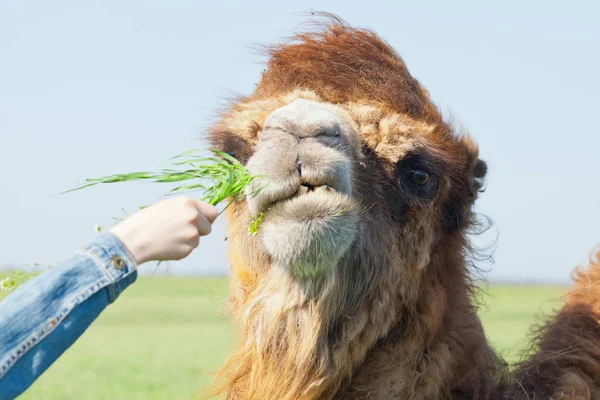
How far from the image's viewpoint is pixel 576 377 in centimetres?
367

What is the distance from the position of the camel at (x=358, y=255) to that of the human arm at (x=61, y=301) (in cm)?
125

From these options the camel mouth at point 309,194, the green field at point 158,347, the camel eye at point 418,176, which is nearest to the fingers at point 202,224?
the camel mouth at point 309,194

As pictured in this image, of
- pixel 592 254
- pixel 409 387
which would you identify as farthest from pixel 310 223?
pixel 592 254

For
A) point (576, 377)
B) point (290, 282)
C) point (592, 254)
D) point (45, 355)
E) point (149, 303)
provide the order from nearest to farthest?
1. point (45, 355)
2. point (290, 282)
3. point (576, 377)
4. point (592, 254)
5. point (149, 303)

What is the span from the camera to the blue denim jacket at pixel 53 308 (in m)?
1.82

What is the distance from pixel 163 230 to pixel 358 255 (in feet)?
5.07

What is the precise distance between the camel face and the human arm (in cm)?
119

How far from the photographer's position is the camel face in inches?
123

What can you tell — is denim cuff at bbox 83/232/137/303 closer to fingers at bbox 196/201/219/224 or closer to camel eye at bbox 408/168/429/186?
fingers at bbox 196/201/219/224

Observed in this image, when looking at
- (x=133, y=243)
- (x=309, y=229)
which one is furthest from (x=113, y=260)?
(x=309, y=229)

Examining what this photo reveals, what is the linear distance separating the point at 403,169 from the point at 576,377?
1204 millimetres

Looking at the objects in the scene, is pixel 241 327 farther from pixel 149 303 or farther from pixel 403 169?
pixel 149 303

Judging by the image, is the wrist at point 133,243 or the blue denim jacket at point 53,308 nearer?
the blue denim jacket at point 53,308

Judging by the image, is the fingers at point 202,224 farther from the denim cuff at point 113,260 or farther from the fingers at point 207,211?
the denim cuff at point 113,260
